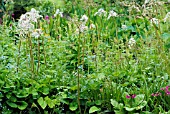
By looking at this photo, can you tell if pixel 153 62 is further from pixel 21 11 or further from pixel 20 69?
pixel 21 11

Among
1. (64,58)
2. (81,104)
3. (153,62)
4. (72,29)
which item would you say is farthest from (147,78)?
(72,29)

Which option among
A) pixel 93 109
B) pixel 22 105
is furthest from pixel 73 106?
pixel 22 105

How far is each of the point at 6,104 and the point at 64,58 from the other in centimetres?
105

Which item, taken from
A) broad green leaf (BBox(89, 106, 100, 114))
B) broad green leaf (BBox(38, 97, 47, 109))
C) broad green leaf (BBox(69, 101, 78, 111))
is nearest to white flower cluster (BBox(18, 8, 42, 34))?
broad green leaf (BBox(38, 97, 47, 109))

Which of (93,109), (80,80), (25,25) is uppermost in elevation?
(25,25)

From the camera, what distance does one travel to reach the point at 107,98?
11.4ft

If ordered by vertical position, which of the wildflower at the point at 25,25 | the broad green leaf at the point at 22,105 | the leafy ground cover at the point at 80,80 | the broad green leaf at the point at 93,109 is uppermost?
the wildflower at the point at 25,25

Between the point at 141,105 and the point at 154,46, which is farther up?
the point at 154,46

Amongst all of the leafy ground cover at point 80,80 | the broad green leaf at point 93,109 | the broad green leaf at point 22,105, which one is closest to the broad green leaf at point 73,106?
the leafy ground cover at point 80,80

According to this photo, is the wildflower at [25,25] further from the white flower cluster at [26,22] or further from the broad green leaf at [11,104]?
the broad green leaf at [11,104]

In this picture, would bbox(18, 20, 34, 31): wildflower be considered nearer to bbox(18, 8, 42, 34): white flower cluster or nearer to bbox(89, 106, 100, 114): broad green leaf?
bbox(18, 8, 42, 34): white flower cluster

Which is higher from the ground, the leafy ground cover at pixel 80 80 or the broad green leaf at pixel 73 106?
the leafy ground cover at pixel 80 80

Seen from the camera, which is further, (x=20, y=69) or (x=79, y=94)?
(x=20, y=69)

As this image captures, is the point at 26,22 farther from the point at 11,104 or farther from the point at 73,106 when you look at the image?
the point at 73,106
